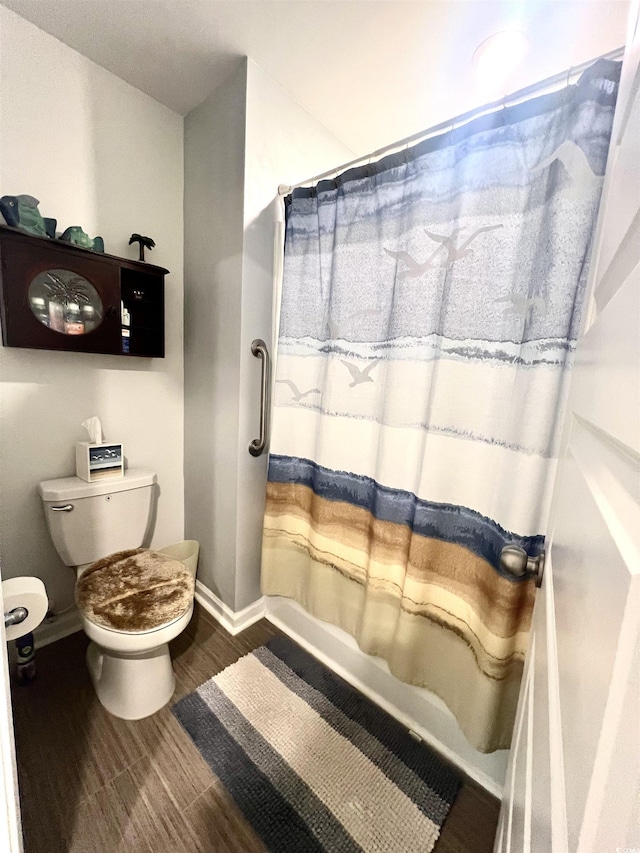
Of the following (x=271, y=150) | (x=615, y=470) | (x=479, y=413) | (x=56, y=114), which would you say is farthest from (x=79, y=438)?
(x=615, y=470)

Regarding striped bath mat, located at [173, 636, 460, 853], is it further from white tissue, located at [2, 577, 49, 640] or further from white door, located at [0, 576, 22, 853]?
white door, located at [0, 576, 22, 853]

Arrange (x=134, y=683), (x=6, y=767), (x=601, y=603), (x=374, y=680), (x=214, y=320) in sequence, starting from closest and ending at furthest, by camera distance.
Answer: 1. (x=601, y=603)
2. (x=6, y=767)
3. (x=134, y=683)
4. (x=374, y=680)
5. (x=214, y=320)

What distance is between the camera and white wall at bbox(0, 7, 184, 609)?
125 centimetres

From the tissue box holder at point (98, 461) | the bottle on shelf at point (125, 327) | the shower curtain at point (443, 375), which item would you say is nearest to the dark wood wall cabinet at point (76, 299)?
the bottle on shelf at point (125, 327)

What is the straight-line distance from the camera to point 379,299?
46.0 inches

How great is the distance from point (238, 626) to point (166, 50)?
252 centimetres

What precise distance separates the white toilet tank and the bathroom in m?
0.15

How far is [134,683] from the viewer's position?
4.02 feet

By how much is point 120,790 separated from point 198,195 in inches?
91.1

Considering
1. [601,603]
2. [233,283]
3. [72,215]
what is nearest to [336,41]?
[233,283]

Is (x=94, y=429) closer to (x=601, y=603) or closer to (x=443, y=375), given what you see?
(x=443, y=375)

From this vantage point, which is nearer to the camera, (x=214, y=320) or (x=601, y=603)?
(x=601, y=603)

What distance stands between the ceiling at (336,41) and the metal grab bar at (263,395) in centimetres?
108

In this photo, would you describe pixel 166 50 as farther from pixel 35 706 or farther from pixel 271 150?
pixel 35 706
